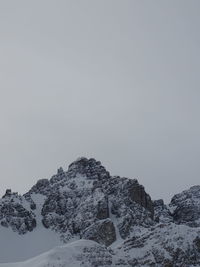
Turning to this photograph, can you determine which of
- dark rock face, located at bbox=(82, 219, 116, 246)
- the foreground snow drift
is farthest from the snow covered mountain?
the foreground snow drift

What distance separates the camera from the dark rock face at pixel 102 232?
105m

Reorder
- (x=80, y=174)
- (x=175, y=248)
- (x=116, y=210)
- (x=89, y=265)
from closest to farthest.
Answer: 1. (x=89, y=265)
2. (x=175, y=248)
3. (x=116, y=210)
4. (x=80, y=174)

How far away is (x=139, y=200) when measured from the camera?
419 feet

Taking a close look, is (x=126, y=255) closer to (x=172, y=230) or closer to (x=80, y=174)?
(x=172, y=230)

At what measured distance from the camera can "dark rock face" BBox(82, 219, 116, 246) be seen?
105 metres

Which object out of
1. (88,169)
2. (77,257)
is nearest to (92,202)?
(88,169)

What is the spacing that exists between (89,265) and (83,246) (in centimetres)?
437

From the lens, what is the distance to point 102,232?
350 feet

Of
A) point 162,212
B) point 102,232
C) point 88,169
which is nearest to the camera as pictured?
point 102,232

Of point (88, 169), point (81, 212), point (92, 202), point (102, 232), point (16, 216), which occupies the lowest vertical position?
point (102, 232)

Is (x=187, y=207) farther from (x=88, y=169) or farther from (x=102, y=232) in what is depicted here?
(x=102, y=232)

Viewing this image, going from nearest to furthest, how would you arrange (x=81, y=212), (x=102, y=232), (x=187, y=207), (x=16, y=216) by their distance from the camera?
(x=102, y=232)
(x=81, y=212)
(x=16, y=216)
(x=187, y=207)

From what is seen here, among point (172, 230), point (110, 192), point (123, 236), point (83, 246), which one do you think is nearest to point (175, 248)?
point (172, 230)

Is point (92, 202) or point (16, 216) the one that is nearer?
point (92, 202)
